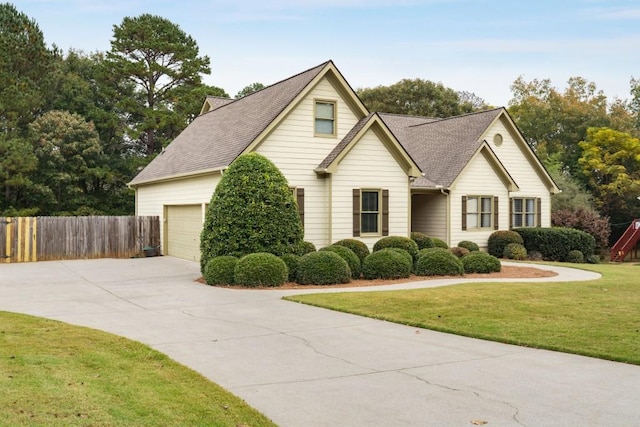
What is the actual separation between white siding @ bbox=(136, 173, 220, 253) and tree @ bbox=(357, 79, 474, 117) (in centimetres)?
2718

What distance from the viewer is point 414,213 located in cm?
2634

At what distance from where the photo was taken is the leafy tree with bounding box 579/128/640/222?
40219 millimetres

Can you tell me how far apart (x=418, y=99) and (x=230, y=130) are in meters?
32.1

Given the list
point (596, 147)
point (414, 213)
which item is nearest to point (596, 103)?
point (596, 147)

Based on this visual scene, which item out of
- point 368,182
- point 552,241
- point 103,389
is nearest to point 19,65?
point 368,182

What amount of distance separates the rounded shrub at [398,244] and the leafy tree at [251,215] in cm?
357

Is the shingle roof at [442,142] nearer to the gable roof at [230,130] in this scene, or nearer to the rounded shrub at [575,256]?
the gable roof at [230,130]

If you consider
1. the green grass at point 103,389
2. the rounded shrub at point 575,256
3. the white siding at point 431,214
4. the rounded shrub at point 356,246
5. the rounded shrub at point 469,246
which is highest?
the white siding at point 431,214

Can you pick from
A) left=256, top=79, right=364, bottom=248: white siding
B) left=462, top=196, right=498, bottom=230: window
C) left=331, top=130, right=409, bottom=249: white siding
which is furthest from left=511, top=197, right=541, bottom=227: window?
left=256, top=79, right=364, bottom=248: white siding

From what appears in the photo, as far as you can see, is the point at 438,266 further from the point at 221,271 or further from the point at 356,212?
the point at 221,271

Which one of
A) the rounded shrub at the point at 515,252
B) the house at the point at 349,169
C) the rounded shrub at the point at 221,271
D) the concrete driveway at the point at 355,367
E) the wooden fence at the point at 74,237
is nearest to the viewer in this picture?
the concrete driveway at the point at 355,367

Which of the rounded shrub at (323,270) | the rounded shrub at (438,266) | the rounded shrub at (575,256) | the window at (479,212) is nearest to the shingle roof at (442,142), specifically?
the window at (479,212)

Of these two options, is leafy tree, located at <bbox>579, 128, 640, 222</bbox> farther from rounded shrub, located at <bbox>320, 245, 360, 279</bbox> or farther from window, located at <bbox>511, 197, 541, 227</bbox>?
rounded shrub, located at <bbox>320, 245, 360, 279</bbox>

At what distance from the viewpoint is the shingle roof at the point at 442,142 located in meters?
25.0
